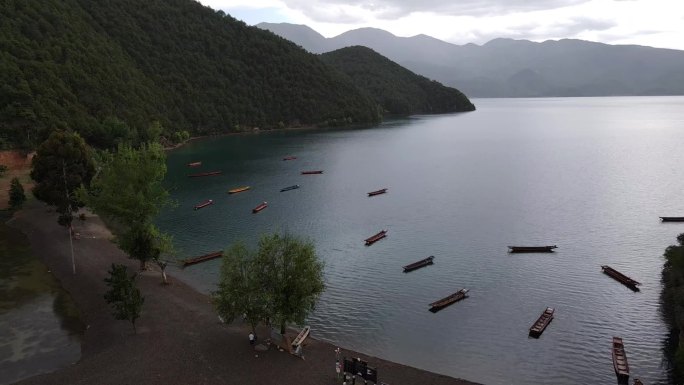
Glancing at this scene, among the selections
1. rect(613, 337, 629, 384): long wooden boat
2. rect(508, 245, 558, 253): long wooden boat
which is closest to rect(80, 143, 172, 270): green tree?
rect(613, 337, 629, 384): long wooden boat

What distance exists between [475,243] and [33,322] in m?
56.6

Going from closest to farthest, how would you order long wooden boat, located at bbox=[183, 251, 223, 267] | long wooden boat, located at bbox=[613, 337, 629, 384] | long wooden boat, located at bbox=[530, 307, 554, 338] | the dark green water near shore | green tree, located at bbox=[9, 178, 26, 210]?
1. the dark green water near shore
2. long wooden boat, located at bbox=[613, 337, 629, 384]
3. long wooden boat, located at bbox=[530, 307, 554, 338]
4. long wooden boat, located at bbox=[183, 251, 223, 267]
5. green tree, located at bbox=[9, 178, 26, 210]

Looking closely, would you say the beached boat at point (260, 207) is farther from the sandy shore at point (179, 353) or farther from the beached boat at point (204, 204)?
the sandy shore at point (179, 353)

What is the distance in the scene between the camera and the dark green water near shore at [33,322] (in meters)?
37.3

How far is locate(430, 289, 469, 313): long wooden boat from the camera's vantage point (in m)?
51.8

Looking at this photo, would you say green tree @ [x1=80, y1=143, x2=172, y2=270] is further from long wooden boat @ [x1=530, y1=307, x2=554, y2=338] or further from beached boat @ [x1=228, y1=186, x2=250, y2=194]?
beached boat @ [x1=228, y1=186, x2=250, y2=194]

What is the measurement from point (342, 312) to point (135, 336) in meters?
20.0

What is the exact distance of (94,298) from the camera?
48.2 meters

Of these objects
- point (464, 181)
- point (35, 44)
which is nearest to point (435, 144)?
point (464, 181)

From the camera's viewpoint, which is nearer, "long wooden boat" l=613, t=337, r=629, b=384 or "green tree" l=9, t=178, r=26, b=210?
"long wooden boat" l=613, t=337, r=629, b=384

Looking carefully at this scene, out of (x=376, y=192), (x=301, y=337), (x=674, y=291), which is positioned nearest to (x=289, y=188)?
(x=376, y=192)

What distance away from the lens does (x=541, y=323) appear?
47281 millimetres

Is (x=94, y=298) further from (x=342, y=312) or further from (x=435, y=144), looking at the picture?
(x=435, y=144)

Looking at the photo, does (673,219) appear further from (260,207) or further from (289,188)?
(289,188)
